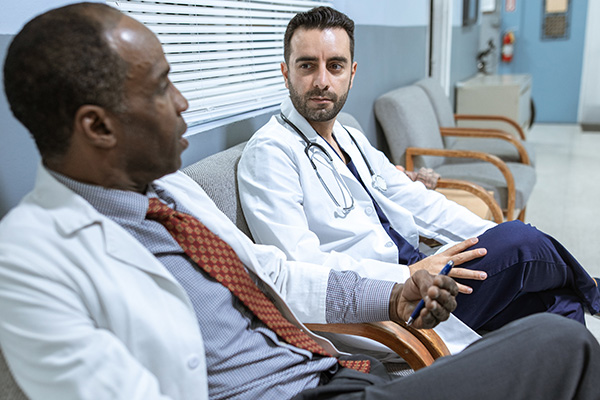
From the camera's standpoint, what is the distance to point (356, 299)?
1.20m

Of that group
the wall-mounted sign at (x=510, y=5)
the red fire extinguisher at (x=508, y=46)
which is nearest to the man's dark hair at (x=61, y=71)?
the red fire extinguisher at (x=508, y=46)

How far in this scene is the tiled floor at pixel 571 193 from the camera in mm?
2981

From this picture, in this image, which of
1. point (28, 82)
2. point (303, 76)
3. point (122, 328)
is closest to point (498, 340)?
point (122, 328)

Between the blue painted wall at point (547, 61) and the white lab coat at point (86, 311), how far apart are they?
22.2 ft

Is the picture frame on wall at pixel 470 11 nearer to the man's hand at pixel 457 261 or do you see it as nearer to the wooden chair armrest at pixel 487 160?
the wooden chair armrest at pixel 487 160

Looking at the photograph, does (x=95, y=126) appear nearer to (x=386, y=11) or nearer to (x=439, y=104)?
(x=386, y=11)

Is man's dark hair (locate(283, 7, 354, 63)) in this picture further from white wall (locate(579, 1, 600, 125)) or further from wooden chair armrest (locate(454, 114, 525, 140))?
white wall (locate(579, 1, 600, 125))

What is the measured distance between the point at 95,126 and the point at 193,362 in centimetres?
41

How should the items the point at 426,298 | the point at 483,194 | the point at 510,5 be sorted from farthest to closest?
1. the point at 510,5
2. the point at 483,194
3. the point at 426,298

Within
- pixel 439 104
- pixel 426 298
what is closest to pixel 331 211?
pixel 426 298

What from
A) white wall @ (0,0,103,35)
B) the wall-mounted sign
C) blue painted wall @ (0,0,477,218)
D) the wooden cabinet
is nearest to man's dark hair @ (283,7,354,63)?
blue painted wall @ (0,0,477,218)

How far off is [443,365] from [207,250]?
19.1 inches

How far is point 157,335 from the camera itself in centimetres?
81

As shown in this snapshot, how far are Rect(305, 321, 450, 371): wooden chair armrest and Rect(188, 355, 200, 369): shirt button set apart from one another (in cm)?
46
